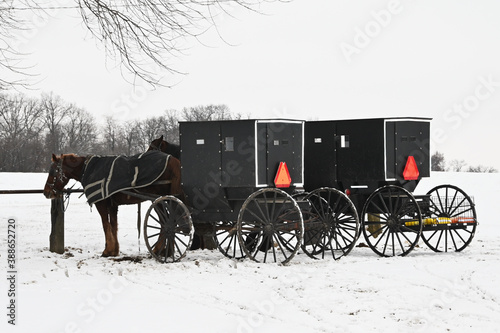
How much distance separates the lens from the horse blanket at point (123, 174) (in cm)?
1102

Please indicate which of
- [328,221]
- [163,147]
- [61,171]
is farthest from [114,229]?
[328,221]

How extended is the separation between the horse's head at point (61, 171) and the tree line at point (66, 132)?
30.5 metres

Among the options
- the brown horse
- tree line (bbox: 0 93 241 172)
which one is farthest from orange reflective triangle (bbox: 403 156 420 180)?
tree line (bbox: 0 93 241 172)

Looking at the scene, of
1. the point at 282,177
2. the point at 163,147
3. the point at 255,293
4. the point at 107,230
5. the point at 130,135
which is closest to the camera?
the point at 255,293

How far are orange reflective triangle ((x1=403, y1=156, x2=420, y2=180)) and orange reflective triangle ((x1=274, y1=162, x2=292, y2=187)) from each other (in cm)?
251

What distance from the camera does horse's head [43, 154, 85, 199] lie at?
12031 millimetres

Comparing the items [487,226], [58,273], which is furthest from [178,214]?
[487,226]

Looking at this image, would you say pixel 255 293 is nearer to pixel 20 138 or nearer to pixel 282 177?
pixel 282 177

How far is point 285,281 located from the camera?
340 inches

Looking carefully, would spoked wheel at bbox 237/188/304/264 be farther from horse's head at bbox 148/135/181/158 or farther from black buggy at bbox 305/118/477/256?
horse's head at bbox 148/135/181/158

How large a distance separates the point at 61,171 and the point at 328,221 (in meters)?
5.11

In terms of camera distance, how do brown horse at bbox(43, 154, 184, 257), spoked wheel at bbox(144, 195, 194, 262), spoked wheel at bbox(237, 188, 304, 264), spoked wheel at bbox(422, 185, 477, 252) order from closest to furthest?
spoked wheel at bbox(237, 188, 304, 264)
spoked wheel at bbox(144, 195, 194, 262)
brown horse at bbox(43, 154, 184, 257)
spoked wheel at bbox(422, 185, 477, 252)

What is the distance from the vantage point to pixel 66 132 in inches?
2196

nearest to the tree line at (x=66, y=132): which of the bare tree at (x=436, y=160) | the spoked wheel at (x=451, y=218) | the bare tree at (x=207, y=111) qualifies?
the bare tree at (x=207, y=111)
